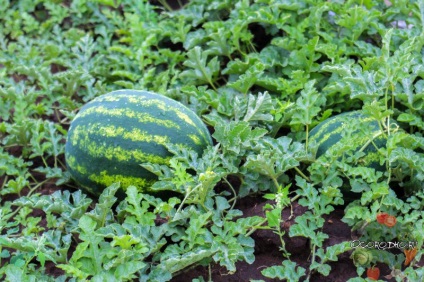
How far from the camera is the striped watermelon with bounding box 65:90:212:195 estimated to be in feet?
9.64

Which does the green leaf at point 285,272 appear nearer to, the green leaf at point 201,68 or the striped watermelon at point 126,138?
→ the striped watermelon at point 126,138

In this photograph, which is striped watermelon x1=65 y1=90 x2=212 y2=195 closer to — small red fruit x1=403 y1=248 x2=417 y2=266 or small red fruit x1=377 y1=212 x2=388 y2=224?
small red fruit x1=377 y1=212 x2=388 y2=224

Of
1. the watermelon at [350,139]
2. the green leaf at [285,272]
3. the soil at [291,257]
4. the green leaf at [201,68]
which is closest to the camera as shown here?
the green leaf at [285,272]

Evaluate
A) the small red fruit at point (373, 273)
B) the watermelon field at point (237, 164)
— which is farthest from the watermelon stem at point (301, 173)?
the small red fruit at point (373, 273)

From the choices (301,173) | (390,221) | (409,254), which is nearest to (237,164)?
(301,173)

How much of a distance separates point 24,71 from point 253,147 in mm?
1778

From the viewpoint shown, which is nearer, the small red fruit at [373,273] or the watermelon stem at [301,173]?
the small red fruit at [373,273]

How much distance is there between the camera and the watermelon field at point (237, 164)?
2635 millimetres

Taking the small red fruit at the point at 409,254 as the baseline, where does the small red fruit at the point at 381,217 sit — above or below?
above

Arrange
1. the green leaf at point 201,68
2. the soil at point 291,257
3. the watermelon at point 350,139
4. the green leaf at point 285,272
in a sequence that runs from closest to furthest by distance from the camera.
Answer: the green leaf at point 285,272 < the soil at point 291,257 < the watermelon at point 350,139 < the green leaf at point 201,68

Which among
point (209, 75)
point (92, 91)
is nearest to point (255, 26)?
point (209, 75)

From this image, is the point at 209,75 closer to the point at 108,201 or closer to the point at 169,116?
the point at 169,116

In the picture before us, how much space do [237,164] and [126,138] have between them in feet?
1.76

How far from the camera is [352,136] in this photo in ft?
9.55
